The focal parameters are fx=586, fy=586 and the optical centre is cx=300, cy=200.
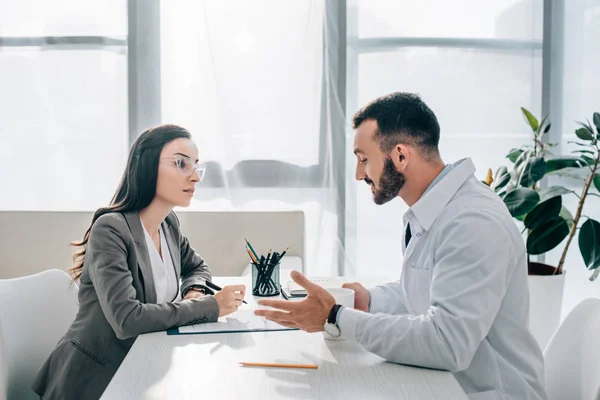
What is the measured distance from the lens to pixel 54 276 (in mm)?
1640

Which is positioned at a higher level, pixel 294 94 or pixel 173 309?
pixel 294 94

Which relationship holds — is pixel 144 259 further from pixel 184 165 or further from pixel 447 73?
pixel 447 73

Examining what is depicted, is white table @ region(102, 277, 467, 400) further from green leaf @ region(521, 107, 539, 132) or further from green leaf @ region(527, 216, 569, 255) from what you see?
green leaf @ region(521, 107, 539, 132)

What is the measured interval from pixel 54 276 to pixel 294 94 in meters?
2.06

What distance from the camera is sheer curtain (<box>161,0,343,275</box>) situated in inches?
132

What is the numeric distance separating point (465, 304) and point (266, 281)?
0.74 meters

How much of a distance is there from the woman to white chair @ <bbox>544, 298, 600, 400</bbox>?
0.74 m

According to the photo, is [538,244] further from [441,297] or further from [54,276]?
[54,276]

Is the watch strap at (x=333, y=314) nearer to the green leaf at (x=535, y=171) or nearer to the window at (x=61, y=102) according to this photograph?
the green leaf at (x=535, y=171)

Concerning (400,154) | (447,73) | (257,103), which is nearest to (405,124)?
(400,154)

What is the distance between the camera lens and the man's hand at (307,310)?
1.20 m

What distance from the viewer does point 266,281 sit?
5.56 feet

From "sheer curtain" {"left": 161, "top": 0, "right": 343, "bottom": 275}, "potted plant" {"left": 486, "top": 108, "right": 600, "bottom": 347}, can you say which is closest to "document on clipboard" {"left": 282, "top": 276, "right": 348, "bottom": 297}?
"potted plant" {"left": 486, "top": 108, "right": 600, "bottom": 347}

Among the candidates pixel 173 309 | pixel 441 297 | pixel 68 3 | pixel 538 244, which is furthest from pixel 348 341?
pixel 68 3
